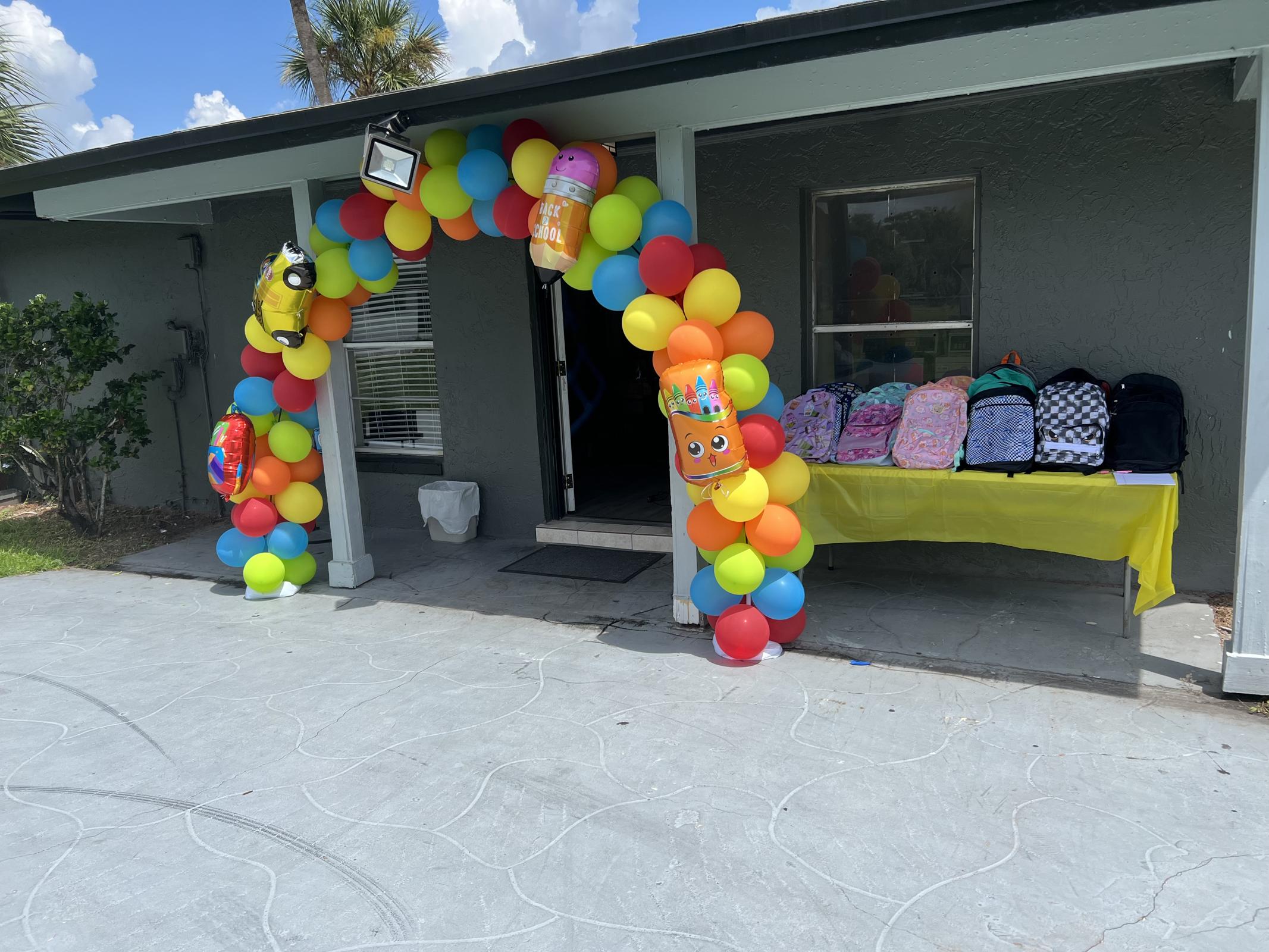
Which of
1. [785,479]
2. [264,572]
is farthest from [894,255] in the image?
[264,572]

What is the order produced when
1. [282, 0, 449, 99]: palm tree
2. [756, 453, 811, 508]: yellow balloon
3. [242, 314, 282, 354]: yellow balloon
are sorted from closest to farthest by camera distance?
1. [756, 453, 811, 508]: yellow balloon
2. [242, 314, 282, 354]: yellow balloon
3. [282, 0, 449, 99]: palm tree

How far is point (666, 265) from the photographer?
422cm

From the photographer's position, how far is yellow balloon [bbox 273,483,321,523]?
596cm

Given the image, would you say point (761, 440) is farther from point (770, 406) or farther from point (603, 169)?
point (603, 169)

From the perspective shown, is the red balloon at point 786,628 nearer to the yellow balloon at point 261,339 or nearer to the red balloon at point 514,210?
the red balloon at point 514,210

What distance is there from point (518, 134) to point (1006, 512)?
3268mm

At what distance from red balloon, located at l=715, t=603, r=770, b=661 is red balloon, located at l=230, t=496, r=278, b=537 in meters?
3.24

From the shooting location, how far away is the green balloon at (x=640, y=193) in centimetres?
456

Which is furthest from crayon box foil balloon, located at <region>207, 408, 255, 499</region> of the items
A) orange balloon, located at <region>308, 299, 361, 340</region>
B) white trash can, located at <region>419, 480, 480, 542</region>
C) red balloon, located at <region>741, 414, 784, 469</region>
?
red balloon, located at <region>741, 414, 784, 469</region>

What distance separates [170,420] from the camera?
345 inches

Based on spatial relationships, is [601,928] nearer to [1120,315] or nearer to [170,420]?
[1120,315]

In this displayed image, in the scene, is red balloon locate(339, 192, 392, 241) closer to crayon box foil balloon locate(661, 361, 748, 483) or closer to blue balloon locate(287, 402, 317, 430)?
blue balloon locate(287, 402, 317, 430)


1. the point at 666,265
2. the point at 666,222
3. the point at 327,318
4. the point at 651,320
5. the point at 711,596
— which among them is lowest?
the point at 711,596

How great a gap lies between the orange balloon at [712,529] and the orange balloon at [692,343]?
746 mm
